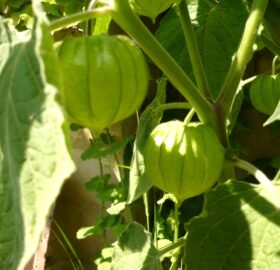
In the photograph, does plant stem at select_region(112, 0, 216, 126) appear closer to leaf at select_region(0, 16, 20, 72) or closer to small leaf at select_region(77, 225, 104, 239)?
leaf at select_region(0, 16, 20, 72)

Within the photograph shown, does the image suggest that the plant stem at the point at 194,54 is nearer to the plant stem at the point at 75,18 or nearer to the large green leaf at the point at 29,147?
the plant stem at the point at 75,18

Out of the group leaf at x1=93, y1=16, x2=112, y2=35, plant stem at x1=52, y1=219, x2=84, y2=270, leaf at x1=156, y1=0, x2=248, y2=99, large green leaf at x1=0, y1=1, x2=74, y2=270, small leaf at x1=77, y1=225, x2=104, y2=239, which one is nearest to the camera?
large green leaf at x1=0, y1=1, x2=74, y2=270

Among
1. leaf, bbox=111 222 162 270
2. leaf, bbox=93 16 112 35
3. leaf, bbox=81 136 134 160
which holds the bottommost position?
leaf, bbox=81 136 134 160

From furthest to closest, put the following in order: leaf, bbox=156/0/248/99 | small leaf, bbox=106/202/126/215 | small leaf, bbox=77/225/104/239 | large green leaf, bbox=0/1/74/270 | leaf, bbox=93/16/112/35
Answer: small leaf, bbox=77/225/104/239
small leaf, bbox=106/202/126/215
leaf, bbox=156/0/248/99
leaf, bbox=93/16/112/35
large green leaf, bbox=0/1/74/270

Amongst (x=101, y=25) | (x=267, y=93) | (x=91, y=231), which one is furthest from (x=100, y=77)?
(x=91, y=231)

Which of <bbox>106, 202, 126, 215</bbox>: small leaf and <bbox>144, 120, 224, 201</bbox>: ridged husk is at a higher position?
<bbox>144, 120, 224, 201</bbox>: ridged husk

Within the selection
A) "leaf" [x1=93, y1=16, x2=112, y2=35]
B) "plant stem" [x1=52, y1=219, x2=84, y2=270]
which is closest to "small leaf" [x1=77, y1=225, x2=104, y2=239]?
"plant stem" [x1=52, y1=219, x2=84, y2=270]

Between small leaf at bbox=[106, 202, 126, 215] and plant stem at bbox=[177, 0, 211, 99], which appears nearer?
plant stem at bbox=[177, 0, 211, 99]

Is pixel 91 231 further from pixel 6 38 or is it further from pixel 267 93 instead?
pixel 6 38
